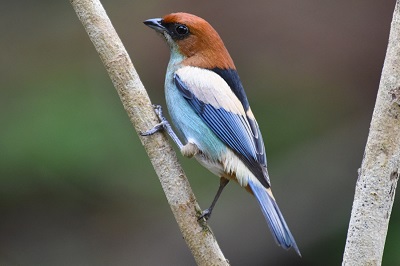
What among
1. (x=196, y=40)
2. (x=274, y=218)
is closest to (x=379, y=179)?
(x=274, y=218)

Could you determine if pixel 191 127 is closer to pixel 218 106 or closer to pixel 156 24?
pixel 218 106

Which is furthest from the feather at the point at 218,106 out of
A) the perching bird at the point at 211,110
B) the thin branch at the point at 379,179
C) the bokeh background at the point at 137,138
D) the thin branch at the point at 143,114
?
the bokeh background at the point at 137,138

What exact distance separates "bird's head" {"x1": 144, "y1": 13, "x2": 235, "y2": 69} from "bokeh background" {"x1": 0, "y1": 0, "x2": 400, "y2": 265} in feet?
6.86

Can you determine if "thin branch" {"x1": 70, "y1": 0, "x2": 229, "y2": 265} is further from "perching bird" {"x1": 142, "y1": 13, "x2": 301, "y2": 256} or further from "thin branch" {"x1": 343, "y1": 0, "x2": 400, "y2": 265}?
"thin branch" {"x1": 343, "y1": 0, "x2": 400, "y2": 265}

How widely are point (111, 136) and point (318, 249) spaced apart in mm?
1744

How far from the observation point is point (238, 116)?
11.5 feet

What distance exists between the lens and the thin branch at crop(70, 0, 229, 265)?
291cm

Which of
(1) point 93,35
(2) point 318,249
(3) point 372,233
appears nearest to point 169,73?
(1) point 93,35

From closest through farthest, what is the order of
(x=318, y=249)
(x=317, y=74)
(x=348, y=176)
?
(x=318, y=249) < (x=348, y=176) < (x=317, y=74)

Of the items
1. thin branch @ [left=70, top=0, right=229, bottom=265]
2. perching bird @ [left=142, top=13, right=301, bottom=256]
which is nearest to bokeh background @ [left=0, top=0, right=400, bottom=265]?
A: perching bird @ [left=142, top=13, right=301, bottom=256]

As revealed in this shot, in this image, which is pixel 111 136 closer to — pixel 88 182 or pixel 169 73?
pixel 88 182

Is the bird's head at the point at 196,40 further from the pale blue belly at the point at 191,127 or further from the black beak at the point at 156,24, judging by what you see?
the pale blue belly at the point at 191,127

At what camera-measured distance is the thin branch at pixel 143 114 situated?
291cm

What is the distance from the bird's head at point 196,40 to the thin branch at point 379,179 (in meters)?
1.13
